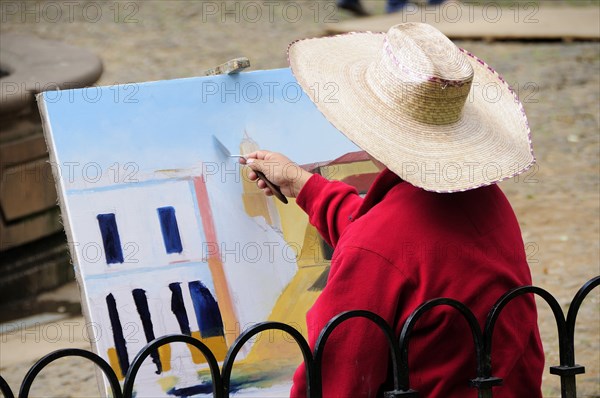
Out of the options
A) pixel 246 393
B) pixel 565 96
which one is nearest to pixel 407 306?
pixel 246 393

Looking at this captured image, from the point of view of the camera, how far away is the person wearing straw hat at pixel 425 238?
6.23ft

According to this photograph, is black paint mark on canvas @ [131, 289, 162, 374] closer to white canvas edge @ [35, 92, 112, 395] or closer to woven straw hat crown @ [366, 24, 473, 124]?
white canvas edge @ [35, 92, 112, 395]

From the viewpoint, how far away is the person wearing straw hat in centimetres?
190

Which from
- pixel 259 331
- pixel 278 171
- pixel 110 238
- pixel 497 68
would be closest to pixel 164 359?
pixel 110 238

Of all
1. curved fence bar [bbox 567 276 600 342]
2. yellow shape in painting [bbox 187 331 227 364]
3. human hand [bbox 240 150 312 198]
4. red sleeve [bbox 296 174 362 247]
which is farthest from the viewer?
yellow shape in painting [bbox 187 331 227 364]

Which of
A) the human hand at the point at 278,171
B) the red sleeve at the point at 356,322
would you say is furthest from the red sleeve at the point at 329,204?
the red sleeve at the point at 356,322

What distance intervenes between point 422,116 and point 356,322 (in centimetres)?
45

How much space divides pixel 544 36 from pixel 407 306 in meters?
6.88

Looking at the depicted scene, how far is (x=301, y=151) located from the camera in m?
2.73

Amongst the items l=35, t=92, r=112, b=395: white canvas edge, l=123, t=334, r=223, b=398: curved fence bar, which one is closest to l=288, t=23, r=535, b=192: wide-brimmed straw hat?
l=123, t=334, r=223, b=398: curved fence bar

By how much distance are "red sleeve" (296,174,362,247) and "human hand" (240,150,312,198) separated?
61 millimetres

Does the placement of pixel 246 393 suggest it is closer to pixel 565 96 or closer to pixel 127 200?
pixel 127 200

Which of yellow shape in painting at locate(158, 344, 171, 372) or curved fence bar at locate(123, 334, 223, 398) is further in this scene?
yellow shape in painting at locate(158, 344, 171, 372)

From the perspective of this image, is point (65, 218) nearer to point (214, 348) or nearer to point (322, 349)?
point (214, 348)
